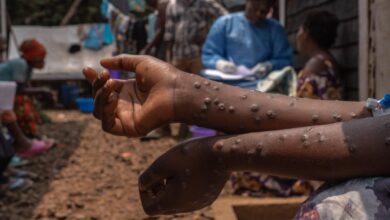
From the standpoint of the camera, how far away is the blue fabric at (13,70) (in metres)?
4.65

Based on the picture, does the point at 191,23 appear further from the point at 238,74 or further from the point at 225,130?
the point at 225,130

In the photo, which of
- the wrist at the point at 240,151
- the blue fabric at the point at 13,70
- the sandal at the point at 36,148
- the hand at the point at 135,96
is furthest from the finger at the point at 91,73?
the blue fabric at the point at 13,70

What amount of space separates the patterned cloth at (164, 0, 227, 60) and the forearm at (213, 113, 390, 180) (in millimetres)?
3743

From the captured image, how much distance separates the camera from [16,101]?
5.04 meters

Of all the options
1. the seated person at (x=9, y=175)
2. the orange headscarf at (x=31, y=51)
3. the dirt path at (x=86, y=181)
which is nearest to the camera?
the dirt path at (x=86, y=181)

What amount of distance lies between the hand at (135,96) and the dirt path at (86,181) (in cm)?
130

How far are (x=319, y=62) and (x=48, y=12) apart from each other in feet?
31.6

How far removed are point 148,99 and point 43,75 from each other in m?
8.90

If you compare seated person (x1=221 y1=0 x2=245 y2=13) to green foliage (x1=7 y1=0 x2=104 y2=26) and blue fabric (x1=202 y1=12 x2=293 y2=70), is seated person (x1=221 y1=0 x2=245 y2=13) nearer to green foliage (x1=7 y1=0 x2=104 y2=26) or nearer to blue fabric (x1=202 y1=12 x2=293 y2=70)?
blue fabric (x1=202 y1=12 x2=293 y2=70)

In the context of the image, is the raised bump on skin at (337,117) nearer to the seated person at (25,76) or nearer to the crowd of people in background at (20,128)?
the crowd of people in background at (20,128)

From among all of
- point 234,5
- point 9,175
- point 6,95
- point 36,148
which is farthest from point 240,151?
point 234,5

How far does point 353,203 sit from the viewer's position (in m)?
1.17

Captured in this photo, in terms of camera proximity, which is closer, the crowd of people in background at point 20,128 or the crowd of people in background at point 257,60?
the crowd of people in background at point 257,60

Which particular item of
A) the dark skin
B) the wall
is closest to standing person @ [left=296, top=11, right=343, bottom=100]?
the wall
